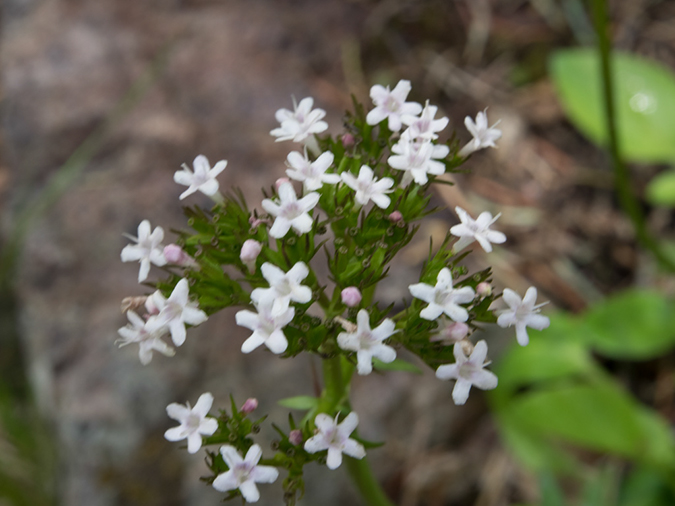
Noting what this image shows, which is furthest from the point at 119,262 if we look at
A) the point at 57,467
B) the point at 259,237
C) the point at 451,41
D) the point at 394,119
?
the point at 451,41

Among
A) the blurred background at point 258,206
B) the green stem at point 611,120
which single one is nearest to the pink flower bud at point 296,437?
the blurred background at point 258,206

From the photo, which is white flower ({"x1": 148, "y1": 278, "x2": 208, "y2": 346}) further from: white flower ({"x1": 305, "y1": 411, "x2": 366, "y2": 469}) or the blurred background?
the blurred background

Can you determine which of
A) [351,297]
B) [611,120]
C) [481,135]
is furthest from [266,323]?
[611,120]

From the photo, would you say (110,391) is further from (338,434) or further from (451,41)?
(451,41)

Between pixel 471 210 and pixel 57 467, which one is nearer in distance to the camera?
pixel 57 467

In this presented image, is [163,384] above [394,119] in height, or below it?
below

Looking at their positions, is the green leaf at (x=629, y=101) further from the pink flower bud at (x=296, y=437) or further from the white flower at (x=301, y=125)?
the pink flower bud at (x=296, y=437)

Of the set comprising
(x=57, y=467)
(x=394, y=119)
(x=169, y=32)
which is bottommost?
(x=57, y=467)

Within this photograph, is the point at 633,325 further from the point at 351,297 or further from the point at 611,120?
the point at 351,297
